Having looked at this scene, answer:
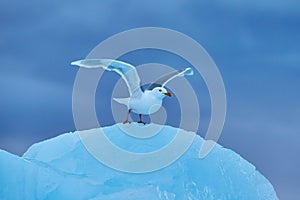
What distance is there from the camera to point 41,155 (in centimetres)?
1023

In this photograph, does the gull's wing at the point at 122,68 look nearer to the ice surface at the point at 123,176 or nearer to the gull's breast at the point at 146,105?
the gull's breast at the point at 146,105

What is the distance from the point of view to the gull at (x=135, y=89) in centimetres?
1021

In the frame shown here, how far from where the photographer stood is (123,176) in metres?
9.27

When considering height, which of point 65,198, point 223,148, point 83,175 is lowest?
point 65,198

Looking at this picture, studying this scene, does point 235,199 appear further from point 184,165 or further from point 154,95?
point 154,95

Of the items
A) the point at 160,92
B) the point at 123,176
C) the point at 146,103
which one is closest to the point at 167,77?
the point at 160,92

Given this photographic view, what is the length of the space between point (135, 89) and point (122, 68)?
0.42 meters

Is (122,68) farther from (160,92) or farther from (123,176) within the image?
(123,176)

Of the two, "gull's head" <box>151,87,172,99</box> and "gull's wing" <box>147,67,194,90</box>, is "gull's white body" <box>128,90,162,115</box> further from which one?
"gull's wing" <box>147,67,194,90</box>

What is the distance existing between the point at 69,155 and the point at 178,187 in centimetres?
192

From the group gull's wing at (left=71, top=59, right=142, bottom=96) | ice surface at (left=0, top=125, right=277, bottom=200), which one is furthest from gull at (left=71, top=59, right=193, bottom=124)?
ice surface at (left=0, top=125, right=277, bottom=200)

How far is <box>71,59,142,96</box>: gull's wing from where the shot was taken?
34.3 feet

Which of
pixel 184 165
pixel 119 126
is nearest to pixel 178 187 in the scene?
pixel 184 165

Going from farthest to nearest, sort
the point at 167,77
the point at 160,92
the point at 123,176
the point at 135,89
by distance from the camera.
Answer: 1. the point at 167,77
2. the point at 135,89
3. the point at 160,92
4. the point at 123,176
